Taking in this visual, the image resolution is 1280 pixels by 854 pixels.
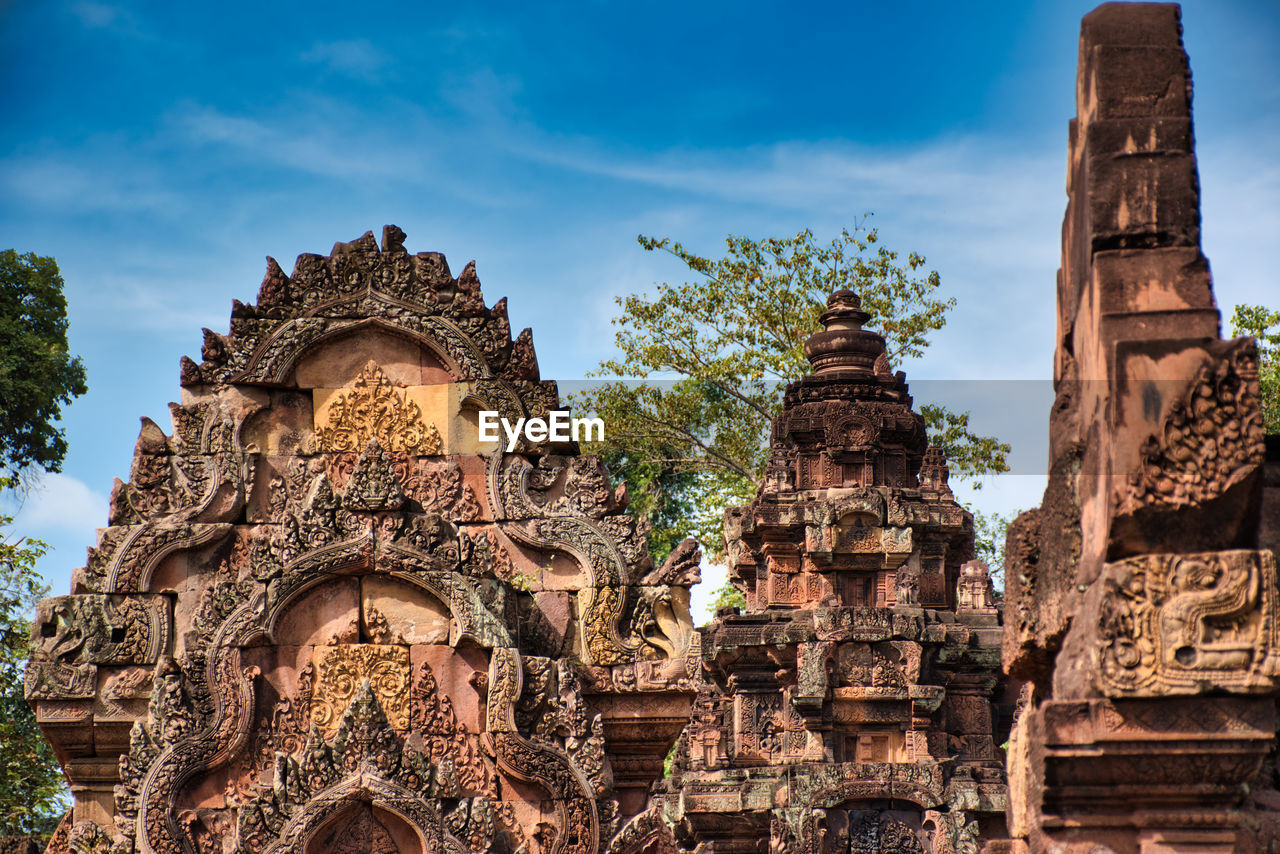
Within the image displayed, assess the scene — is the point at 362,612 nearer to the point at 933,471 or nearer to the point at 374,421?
the point at 374,421

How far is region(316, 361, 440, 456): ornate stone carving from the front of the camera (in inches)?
Result: 284

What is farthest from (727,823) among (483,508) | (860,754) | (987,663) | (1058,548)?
(1058,548)

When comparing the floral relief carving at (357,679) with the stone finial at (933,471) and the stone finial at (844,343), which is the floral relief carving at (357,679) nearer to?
the stone finial at (844,343)

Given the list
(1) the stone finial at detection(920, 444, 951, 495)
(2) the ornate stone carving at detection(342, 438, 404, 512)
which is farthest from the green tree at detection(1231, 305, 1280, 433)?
(2) the ornate stone carving at detection(342, 438, 404, 512)

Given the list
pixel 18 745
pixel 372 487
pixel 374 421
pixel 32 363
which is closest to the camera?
pixel 372 487

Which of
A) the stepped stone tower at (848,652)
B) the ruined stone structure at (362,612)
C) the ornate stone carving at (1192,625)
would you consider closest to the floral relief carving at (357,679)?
the ruined stone structure at (362,612)

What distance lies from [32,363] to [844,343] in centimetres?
974

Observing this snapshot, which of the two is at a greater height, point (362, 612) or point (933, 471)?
point (933, 471)

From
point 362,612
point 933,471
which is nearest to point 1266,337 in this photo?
point 933,471

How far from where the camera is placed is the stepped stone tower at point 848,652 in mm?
11820

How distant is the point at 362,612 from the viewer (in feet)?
22.3

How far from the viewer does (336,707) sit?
22.0 feet

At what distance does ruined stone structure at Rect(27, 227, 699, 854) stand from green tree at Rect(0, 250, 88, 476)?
11015 mm

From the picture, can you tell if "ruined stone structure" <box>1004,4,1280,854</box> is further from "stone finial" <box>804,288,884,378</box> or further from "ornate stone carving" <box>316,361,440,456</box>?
"stone finial" <box>804,288,884,378</box>
